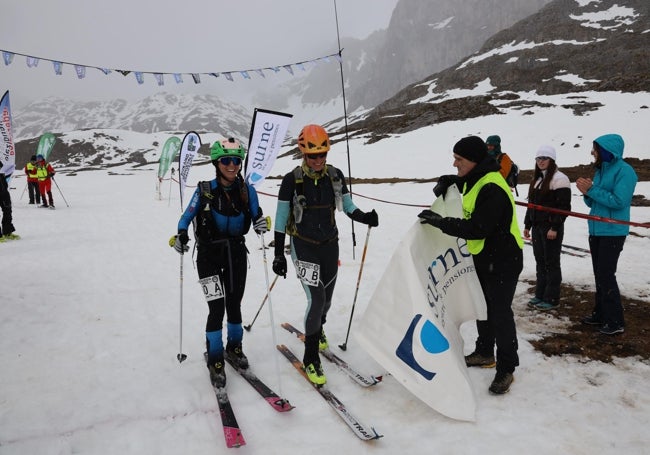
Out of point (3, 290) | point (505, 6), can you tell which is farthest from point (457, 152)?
point (505, 6)

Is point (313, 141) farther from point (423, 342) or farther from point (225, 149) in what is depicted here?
point (423, 342)

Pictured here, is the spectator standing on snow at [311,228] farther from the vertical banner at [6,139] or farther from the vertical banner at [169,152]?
the vertical banner at [169,152]

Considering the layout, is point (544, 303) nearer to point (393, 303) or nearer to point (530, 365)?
point (530, 365)

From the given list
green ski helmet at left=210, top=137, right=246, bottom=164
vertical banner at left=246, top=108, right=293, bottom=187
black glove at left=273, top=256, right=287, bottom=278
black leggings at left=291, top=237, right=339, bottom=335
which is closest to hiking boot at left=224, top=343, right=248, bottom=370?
black leggings at left=291, top=237, right=339, bottom=335

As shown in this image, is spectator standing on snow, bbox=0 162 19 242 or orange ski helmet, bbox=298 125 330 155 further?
spectator standing on snow, bbox=0 162 19 242

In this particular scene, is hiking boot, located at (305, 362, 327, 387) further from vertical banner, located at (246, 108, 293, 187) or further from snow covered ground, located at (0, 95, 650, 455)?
vertical banner, located at (246, 108, 293, 187)

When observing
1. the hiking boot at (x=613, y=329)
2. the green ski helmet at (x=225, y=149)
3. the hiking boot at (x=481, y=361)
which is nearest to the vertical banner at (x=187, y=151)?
the green ski helmet at (x=225, y=149)

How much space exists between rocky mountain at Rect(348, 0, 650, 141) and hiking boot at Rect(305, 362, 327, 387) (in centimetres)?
4507

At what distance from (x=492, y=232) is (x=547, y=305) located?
3278mm

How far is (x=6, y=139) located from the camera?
13.8m

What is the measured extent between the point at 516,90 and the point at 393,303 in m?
71.0

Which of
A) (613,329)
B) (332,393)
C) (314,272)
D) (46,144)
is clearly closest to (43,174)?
(46,144)

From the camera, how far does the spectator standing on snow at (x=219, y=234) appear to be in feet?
15.1

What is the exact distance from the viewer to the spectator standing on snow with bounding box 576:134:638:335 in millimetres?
4781
